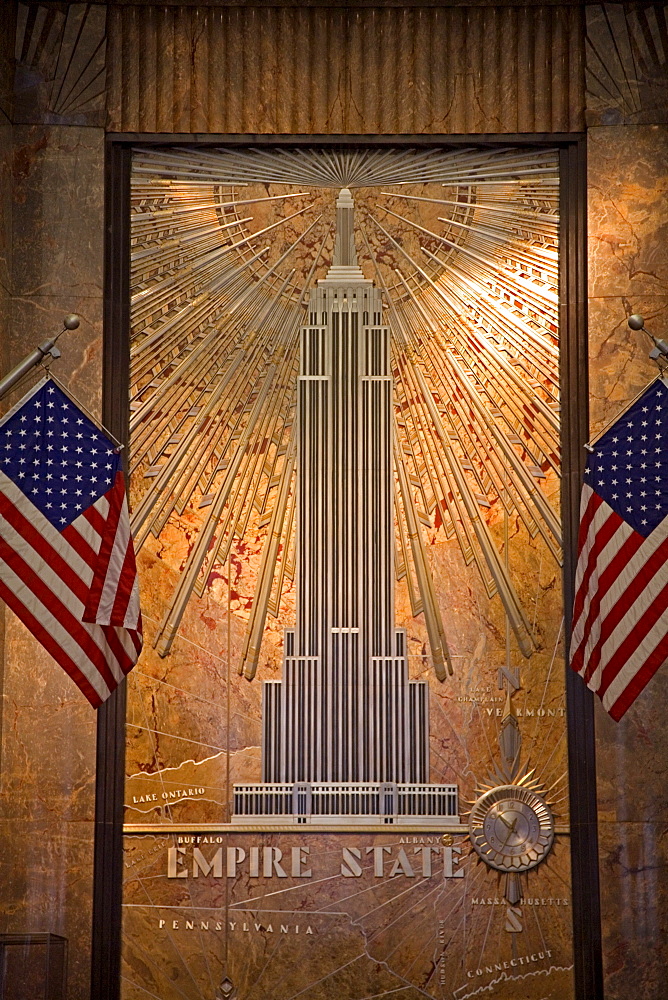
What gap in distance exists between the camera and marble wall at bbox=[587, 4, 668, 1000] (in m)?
7.68

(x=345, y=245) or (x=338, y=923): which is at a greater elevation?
(x=345, y=245)

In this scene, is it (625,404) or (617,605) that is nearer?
(617,605)

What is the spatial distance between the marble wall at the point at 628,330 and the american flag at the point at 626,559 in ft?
3.64

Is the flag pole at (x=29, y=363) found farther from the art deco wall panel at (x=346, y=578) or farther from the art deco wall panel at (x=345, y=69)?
the art deco wall panel at (x=345, y=69)

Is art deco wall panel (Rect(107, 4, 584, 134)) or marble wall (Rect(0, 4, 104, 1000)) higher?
art deco wall panel (Rect(107, 4, 584, 134))

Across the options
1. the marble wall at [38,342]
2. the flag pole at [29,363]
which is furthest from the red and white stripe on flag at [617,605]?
the marble wall at [38,342]

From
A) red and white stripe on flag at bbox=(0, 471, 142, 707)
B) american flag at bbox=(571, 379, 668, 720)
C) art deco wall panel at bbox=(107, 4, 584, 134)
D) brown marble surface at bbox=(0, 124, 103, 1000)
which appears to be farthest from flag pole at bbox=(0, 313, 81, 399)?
american flag at bbox=(571, 379, 668, 720)

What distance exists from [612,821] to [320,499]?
249 cm

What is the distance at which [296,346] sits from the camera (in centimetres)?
843

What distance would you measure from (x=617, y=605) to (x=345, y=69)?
380 centimetres

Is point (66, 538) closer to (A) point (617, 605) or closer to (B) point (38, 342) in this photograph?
(B) point (38, 342)

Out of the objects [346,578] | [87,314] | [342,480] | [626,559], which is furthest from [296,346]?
[626,559]

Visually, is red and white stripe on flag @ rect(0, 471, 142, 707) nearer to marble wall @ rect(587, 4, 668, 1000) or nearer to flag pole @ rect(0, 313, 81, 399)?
flag pole @ rect(0, 313, 81, 399)

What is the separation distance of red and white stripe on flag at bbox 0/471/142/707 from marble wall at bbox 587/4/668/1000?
2.91 m
